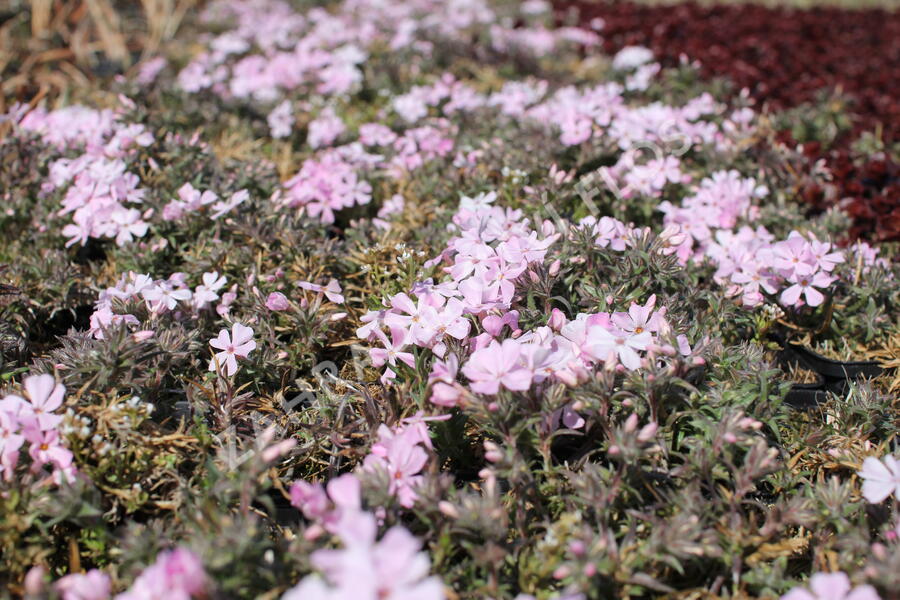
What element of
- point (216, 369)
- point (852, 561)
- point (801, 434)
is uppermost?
point (216, 369)

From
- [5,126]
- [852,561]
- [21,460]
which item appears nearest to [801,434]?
[852,561]

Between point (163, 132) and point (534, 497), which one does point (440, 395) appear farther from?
point (163, 132)

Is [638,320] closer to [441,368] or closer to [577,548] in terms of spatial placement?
[441,368]

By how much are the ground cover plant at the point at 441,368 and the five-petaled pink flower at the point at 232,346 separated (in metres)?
0.02

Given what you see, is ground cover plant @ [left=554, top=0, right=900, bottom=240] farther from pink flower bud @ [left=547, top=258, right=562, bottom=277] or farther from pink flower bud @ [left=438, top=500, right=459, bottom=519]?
pink flower bud @ [left=438, top=500, right=459, bottom=519]

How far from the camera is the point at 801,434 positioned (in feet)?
6.85

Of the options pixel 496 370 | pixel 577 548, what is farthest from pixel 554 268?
pixel 577 548

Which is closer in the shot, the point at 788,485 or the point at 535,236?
the point at 788,485

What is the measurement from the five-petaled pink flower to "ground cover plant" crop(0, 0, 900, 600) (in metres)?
0.02

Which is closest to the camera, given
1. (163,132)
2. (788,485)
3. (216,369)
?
(788,485)

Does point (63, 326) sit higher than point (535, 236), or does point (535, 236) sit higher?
point (535, 236)

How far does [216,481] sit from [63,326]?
4.44ft

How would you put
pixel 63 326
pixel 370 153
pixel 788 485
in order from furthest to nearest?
1. pixel 370 153
2. pixel 63 326
3. pixel 788 485

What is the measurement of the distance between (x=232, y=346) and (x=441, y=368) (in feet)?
2.24
